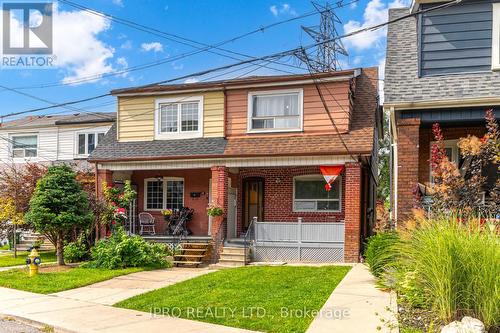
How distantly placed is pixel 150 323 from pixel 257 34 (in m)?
8.71

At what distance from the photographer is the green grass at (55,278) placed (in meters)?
11.4

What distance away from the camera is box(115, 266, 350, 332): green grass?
7426 mm

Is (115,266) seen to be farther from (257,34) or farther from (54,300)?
(257,34)

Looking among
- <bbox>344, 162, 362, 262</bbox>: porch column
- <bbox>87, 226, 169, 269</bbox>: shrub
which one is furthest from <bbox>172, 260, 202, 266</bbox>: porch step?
<bbox>344, 162, 362, 262</bbox>: porch column

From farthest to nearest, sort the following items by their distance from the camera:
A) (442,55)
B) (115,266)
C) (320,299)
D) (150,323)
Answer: (115,266) < (442,55) < (320,299) < (150,323)

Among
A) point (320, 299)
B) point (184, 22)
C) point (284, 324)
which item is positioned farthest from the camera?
point (184, 22)

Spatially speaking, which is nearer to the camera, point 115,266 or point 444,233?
point 444,233

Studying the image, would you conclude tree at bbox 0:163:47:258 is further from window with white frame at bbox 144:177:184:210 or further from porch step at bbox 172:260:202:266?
porch step at bbox 172:260:202:266

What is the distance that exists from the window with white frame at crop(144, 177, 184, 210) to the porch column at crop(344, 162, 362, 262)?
7421 mm

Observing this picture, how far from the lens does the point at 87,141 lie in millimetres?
24656

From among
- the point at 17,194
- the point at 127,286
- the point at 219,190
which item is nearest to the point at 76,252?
the point at 17,194

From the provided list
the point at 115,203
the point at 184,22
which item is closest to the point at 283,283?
the point at 115,203

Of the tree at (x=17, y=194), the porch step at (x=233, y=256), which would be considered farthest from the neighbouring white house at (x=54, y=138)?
the porch step at (x=233, y=256)

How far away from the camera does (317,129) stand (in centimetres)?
1592
